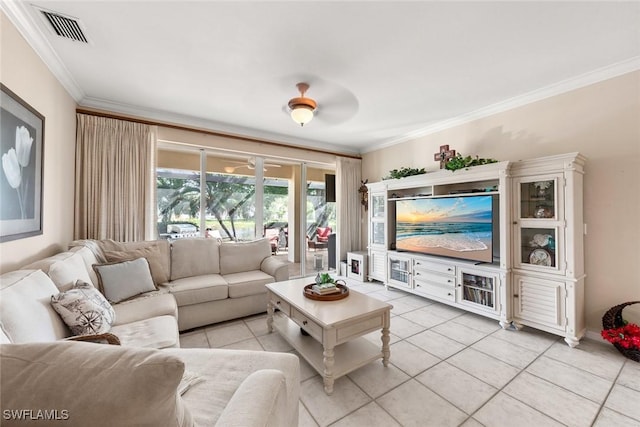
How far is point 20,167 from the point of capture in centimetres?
176

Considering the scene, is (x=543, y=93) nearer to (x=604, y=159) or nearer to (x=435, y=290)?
(x=604, y=159)

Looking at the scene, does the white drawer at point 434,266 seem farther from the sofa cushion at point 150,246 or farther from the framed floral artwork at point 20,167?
the framed floral artwork at point 20,167

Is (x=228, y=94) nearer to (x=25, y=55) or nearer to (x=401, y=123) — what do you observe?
(x=25, y=55)

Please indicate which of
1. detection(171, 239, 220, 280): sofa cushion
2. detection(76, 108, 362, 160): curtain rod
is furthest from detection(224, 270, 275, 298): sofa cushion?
detection(76, 108, 362, 160): curtain rod

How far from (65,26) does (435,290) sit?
14.4ft

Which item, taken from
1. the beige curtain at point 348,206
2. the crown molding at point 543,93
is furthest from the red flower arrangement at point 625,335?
the beige curtain at point 348,206

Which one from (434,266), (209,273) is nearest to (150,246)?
(209,273)

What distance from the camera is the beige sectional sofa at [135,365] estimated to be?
1.82 feet

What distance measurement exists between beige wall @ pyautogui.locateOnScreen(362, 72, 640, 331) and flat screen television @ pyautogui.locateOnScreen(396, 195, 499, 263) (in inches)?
31.1

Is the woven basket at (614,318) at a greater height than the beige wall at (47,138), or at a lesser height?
lesser

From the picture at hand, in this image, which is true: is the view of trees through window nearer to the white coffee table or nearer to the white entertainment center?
the white coffee table

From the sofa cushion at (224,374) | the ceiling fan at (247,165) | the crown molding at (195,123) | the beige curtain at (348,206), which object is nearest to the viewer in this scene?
the sofa cushion at (224,374)

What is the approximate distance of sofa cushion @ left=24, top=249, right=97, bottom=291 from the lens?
170 cm

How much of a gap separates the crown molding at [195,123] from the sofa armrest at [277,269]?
209 centimetres
